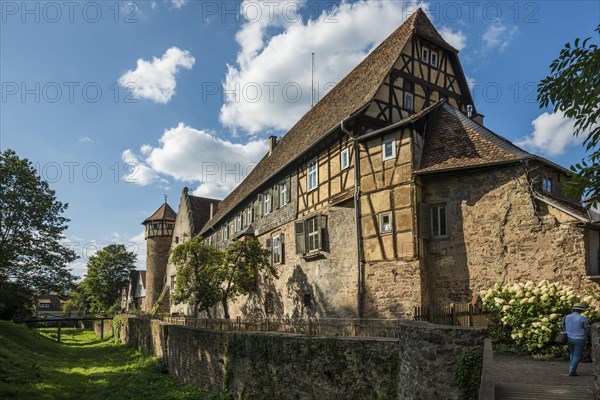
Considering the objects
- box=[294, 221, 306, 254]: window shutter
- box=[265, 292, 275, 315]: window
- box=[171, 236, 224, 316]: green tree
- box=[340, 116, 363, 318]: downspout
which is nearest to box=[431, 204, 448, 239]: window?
box=[340, 116, 363, 318]: downspout

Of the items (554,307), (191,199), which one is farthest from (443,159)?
(191,199)

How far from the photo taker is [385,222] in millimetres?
16656

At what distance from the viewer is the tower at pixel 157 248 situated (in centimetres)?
4859

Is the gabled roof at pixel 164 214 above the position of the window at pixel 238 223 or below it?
above

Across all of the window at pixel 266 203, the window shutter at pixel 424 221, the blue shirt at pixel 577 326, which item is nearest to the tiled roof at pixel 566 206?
the window shutter at pixel 424 221

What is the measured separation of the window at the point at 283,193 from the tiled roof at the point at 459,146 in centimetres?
819

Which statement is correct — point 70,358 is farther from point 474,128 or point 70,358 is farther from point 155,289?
point 474,128

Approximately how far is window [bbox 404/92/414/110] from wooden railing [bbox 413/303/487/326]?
28.2 feet

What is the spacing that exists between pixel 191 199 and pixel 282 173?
79.3 feet

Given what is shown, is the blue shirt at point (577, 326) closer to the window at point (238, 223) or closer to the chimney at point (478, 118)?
the chimney at point (478, 118)

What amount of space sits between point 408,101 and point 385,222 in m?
5.38

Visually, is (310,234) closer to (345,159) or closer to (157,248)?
(345,159)

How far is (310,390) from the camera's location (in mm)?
9812

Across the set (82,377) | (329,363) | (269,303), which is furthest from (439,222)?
(82,377)
